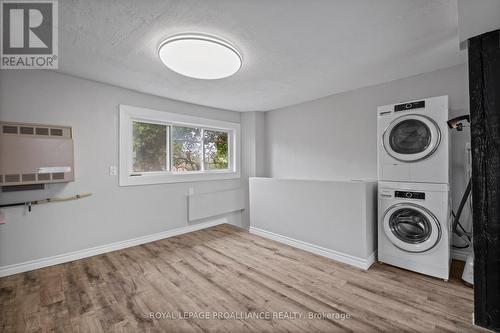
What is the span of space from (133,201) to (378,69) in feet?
11.9

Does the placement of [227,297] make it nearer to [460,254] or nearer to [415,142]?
[415,142]

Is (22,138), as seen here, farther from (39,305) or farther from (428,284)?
(428,284)

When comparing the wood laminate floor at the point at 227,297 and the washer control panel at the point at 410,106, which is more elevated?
the washer control panel at the point at 410,106

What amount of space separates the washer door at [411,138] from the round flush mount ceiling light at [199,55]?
1.84m

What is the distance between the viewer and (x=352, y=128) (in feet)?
10.5

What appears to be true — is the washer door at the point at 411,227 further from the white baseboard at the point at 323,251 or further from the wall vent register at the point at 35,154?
the wall vent register at the point at 35,154

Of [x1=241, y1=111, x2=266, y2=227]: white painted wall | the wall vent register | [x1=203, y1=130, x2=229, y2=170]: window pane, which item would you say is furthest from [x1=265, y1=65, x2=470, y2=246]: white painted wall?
the wall vent register

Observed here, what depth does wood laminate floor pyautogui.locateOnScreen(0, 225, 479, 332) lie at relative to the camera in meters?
1.58

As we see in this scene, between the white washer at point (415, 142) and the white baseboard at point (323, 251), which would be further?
the white baseboard at point (323, 251)

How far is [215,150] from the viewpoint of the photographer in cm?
430

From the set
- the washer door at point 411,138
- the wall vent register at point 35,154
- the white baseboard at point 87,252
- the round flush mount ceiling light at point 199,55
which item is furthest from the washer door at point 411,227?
the wall vent register at point 35,154

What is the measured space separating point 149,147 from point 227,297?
8.29ft

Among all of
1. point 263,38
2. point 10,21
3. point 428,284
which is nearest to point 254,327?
point 428,284

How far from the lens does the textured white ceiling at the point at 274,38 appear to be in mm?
1486
